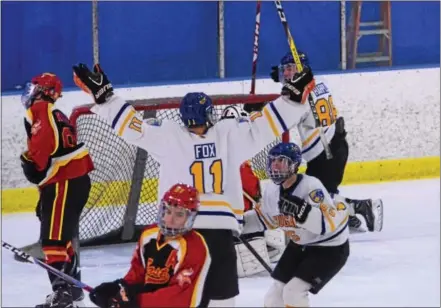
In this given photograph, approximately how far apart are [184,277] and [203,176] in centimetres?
52

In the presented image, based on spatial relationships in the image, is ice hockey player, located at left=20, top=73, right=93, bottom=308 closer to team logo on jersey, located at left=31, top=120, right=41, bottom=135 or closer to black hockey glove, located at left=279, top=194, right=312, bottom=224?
team logo on jersey, located at left=31, top=120, right=41, bottom=135

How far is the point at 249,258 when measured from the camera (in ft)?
18.1

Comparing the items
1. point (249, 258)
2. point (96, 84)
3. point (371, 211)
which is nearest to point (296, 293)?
point (96, 84)

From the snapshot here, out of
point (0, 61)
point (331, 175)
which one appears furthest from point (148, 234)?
point (0, 61)

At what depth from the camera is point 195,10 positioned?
800 cm

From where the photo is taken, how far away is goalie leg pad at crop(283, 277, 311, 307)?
425 centimetres

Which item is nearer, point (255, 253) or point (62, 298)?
point (62, 298)

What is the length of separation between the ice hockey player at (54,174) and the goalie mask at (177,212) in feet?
4.27

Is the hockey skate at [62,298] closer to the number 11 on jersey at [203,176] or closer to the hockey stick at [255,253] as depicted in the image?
the hockey stick at [255,253]

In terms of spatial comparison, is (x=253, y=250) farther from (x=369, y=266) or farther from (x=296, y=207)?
(x=296, y=207)

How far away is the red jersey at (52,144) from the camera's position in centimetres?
483

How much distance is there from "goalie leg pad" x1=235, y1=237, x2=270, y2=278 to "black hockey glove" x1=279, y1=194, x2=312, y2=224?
4.25 feet

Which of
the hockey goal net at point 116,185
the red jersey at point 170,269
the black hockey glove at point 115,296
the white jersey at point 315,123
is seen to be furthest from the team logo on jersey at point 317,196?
the hockey goal net at point 116,185

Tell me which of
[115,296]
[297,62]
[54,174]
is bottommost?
[115,296]
